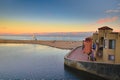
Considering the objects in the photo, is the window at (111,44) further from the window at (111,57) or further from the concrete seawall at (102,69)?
the concrete seawall at (102,69)

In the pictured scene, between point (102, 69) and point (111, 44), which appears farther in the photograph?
point (111, 44)

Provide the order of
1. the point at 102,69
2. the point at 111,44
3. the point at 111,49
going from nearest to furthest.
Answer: the point at 102,69 < the point at 111,49 < the point at 111,44

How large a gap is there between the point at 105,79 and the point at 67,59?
38.7 ft

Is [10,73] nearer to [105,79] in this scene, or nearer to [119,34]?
Answer: [105,79]

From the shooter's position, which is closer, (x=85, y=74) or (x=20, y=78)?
(x=20, y=78)

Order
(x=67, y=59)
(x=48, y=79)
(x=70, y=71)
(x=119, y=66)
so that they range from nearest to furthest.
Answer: (x=119, y=66)
(x=48, y=79)
(x=70, y=71)
(x=67, y=59)

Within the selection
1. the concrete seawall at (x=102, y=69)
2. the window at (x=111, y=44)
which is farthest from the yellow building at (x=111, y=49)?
the concrete seawall at (x=102, y=69)

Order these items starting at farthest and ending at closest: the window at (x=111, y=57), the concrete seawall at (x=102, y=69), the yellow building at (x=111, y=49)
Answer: the window at (x=111, y=57) → the yellow building at (x=111, y=49) → the concrete seawall at (x=102, y=69)

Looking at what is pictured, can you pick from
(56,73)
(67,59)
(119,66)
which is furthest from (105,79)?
(67,59)

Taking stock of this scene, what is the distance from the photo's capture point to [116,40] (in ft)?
109

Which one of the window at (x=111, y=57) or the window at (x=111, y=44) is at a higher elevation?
the window at (x=111, y=44)

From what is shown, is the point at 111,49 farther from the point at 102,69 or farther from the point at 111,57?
the point at 102,69

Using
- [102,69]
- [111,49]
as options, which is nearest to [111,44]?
[111,49]

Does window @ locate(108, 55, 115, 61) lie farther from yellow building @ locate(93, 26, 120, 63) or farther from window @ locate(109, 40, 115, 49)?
window @ locate(109, 40, 115, 49)
